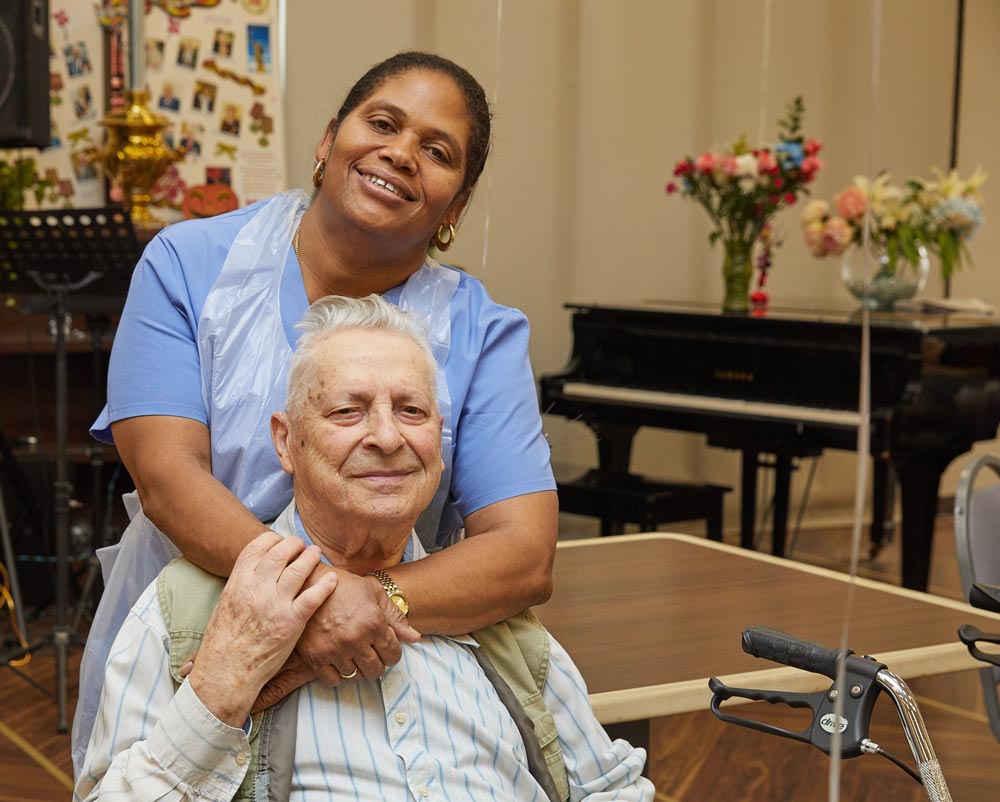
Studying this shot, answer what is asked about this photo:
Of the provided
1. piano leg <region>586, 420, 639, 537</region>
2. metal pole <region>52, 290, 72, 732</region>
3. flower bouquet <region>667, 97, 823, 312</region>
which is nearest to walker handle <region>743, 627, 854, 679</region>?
metal pole <region>52, 290, 72, 732</region>

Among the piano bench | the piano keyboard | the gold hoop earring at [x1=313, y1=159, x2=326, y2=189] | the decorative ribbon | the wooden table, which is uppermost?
the decorative ribbon

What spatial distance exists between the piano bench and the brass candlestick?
1.74 m

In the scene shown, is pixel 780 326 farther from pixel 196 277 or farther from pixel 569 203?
pixel 196 277

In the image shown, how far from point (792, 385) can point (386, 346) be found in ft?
10.7

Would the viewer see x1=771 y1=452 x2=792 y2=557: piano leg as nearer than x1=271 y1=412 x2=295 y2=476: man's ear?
No

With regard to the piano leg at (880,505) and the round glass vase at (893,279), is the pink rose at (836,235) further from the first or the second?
the piano leg at (880,505)

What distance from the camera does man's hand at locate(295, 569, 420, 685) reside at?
136cm

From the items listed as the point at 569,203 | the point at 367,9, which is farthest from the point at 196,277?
the point at 569,203

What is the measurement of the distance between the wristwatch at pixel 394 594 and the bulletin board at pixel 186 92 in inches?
143

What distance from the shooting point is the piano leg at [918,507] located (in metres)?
4.25

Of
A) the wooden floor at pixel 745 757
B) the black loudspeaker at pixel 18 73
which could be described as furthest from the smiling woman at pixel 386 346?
the black loudspeaker at pixel 18 73

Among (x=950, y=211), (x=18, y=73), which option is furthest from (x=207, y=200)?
(x=950, y=211)

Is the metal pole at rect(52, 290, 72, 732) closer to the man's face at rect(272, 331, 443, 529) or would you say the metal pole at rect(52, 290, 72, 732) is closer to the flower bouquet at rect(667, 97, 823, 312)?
the man's face at rect(272, 331, 443, 529)

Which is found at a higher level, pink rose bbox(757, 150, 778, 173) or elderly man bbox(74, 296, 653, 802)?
pink rose bbox(757, 150, 778, 173)
